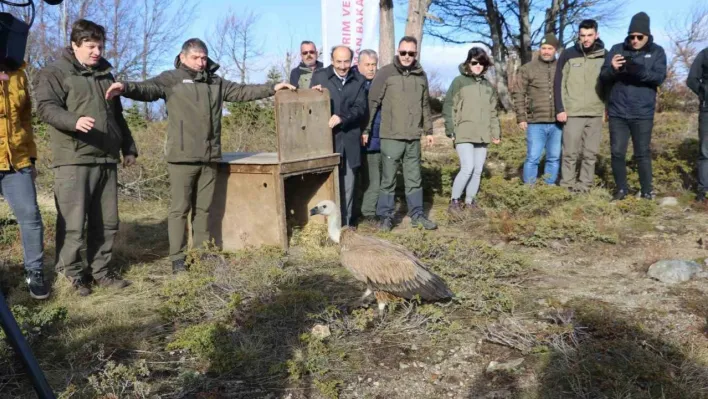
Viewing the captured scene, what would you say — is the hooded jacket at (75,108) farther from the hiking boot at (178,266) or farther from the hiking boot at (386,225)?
the hiking boot at (386,225)

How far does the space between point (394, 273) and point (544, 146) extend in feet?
15.7

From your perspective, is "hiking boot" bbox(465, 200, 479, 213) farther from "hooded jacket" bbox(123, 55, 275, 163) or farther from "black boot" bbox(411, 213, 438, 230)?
"hooded jacket" bbox(123, 55, 275, 163)

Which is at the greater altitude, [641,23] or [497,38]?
[497,38]

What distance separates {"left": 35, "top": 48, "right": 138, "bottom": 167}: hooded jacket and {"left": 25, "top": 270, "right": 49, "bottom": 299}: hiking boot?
3.08 feet

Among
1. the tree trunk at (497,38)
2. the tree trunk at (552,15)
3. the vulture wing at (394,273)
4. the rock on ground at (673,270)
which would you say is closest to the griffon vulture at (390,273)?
the vulture wing at (394,273)

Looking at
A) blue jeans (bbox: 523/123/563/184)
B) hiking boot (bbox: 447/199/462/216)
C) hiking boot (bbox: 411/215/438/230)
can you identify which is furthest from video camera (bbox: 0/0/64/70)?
blue jeans (bbox: 523/123/563/184)

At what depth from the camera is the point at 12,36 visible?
7.47 ft

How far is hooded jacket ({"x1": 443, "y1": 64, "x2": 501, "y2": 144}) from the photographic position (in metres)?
7.23

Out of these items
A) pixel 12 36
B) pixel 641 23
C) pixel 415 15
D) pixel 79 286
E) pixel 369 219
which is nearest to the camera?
pixel 12 36

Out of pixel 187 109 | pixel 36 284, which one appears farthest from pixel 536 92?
pixel 36 284

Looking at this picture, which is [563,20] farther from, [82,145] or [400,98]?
[82,145]

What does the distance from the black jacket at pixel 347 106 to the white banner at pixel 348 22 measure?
3777 mm

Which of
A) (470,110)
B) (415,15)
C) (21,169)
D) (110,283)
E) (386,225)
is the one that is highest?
(415,15)

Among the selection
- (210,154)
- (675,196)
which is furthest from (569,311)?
(675,196)
